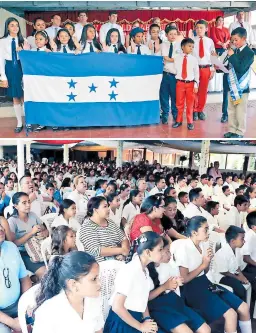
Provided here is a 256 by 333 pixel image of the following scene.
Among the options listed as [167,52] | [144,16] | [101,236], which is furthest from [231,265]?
[144,16]

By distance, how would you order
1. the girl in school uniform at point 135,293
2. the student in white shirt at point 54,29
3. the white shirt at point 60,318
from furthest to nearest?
1. the student in white shirt at point 54,29
2. the girl in school uniform at point 135,293
3. the white shirt at point 60,318

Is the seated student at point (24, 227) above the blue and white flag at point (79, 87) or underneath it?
underneath

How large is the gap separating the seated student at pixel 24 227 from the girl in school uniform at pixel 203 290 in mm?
1004

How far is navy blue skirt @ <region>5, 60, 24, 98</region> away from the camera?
11.3 feet

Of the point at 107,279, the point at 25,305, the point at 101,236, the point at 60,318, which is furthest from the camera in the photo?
the point at 101,236

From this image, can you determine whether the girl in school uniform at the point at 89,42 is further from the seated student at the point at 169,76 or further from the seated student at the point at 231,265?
the seated student at the point at 231,265

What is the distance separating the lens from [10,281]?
1.94 m

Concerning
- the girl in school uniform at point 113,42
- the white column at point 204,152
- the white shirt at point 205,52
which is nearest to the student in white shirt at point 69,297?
the girl in school uniform at point 113,42

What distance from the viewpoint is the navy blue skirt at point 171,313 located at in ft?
6.36

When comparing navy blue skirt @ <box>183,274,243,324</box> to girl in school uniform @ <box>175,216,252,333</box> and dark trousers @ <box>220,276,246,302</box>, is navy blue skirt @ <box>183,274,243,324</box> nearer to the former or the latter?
girl in school uniform @ <box>175,216,252,333</box>

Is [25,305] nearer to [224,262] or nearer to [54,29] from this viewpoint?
[224,262]

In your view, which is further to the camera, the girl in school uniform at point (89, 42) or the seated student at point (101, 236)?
the girl in school uniform at point (89, 42)

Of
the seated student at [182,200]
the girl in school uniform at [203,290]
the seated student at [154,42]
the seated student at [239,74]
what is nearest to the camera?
the girl in school uniform at [203,290]

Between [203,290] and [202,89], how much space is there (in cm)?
251
